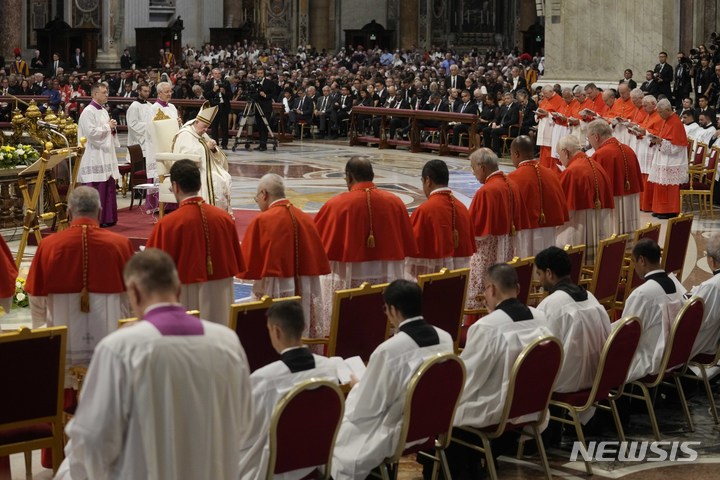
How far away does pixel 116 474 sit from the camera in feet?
13.2

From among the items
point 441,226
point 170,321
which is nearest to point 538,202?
point 441,226

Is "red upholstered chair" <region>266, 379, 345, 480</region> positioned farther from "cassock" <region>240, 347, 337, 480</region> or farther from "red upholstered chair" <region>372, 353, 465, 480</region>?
"red upholstered chair" <region>372, 353, 465, 480</region>

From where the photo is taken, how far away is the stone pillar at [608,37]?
20297 millimetres

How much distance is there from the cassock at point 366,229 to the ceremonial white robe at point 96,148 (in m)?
5.65

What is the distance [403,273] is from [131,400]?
4399 mm

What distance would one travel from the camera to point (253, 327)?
5.93 meters

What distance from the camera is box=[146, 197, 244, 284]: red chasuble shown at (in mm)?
6902

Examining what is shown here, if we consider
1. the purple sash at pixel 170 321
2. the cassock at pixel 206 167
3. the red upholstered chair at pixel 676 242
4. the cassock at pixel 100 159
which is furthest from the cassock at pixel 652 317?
the cassock at pixel 100 159

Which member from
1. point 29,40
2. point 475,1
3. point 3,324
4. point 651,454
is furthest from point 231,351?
point 475,1

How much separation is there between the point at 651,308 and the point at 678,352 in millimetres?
305

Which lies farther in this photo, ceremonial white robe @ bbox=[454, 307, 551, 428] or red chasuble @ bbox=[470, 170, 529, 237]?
red chasuble @ bbox=[470, 170, 529, 237]

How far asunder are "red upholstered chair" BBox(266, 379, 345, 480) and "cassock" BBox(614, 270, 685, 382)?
255 cm

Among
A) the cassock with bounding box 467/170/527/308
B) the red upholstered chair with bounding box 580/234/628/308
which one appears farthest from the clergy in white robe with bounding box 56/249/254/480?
the cassock with bounding box 467/170/527/308

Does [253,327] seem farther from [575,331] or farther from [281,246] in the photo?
[575,331]
